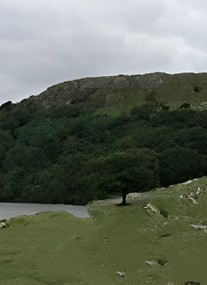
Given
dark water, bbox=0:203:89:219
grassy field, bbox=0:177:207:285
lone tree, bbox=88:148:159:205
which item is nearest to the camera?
grassy field, bbox=0:177:207:285

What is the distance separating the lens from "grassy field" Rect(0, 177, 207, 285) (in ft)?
129

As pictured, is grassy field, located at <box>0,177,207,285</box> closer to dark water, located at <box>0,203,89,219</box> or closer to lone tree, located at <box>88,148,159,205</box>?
lone tree, located at <box>88,148,159,205</box>

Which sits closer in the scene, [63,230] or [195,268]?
[195,268]

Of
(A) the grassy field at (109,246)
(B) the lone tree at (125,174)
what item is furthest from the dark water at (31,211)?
(A) the grassy field at (109,246)

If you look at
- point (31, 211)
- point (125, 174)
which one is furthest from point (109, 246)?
point (31, 211)

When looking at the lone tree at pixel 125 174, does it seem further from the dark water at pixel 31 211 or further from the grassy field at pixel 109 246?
the dark water at pixel 31 211

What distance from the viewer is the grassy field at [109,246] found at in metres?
39.4

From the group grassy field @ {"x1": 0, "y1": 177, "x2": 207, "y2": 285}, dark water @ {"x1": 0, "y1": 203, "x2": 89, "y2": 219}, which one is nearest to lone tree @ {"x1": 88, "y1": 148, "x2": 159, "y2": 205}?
grassy field @ {"x1": 0, "y1": 177, "x2": 207, "y2": 285}

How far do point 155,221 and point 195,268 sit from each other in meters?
14.0

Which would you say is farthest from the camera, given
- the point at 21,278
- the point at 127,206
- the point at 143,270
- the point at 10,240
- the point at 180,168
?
the point at 180,168

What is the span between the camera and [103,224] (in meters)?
56.6

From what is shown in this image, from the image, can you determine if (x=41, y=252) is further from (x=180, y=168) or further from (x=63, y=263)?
(x=180, y=168)

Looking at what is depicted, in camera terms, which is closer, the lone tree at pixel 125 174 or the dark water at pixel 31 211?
the lone tree at pixel 125 174

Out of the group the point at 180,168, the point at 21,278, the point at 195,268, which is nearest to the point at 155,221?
the point at 195,268
